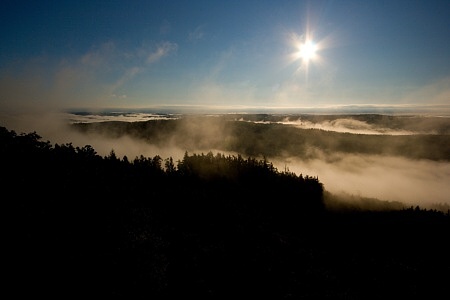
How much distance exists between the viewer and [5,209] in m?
45.6

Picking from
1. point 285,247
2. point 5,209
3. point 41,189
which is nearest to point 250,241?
point 285,247

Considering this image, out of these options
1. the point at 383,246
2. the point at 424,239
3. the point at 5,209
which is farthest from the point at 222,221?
the point at 424,239

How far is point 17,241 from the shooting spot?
41094 millimetres

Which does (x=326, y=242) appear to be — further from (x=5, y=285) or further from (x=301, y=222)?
(x=5, y=285)

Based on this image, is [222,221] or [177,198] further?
[177,198]

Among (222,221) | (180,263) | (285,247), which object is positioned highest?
(180,263)

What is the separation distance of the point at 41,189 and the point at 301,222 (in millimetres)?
146663

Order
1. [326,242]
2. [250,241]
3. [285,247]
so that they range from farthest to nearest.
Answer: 1. [326,242]
2. [285,247]
3. [250,241]

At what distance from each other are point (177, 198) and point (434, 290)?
9554cm

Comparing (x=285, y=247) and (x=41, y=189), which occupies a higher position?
(x=41, y=189)

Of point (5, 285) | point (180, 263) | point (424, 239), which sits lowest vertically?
point (424, 239)

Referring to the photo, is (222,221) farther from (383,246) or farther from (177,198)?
(383,246)

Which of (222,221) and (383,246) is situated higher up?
(222,221)

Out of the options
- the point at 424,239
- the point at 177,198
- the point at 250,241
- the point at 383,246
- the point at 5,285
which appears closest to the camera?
the point at 5,285
